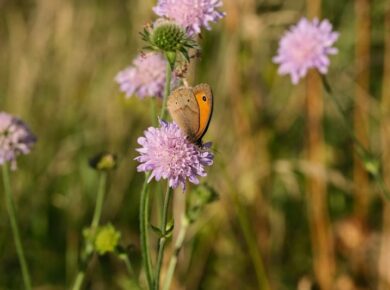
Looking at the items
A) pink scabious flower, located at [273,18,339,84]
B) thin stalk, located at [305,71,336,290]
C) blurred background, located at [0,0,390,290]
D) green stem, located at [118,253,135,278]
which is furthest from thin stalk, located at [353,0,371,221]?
green stem, located at [118,253,135,278]

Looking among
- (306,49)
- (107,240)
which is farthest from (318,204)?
(107,240)

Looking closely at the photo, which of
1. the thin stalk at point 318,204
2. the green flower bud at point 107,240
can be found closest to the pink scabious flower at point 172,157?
the green flower bud at point 107,240

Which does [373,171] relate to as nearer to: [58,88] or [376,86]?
[376,86]

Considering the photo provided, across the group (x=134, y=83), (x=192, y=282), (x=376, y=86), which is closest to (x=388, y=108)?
(x=376, y=86)

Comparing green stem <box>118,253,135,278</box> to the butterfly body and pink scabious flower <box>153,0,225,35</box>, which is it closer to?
the butterfly body

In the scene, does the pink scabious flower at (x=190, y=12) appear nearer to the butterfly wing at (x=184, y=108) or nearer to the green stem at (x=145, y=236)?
the butterfly wing at (x=184, y=108)

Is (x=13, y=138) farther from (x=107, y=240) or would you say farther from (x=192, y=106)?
(x=192, y=106)

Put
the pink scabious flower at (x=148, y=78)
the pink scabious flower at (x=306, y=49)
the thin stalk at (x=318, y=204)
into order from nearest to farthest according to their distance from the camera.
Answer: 1. the pink scabious flower at (x=148, y=78)
2. the pink scabious flower at (x=306, y=49)
3. the thin stalk at (x=318, y=204)
